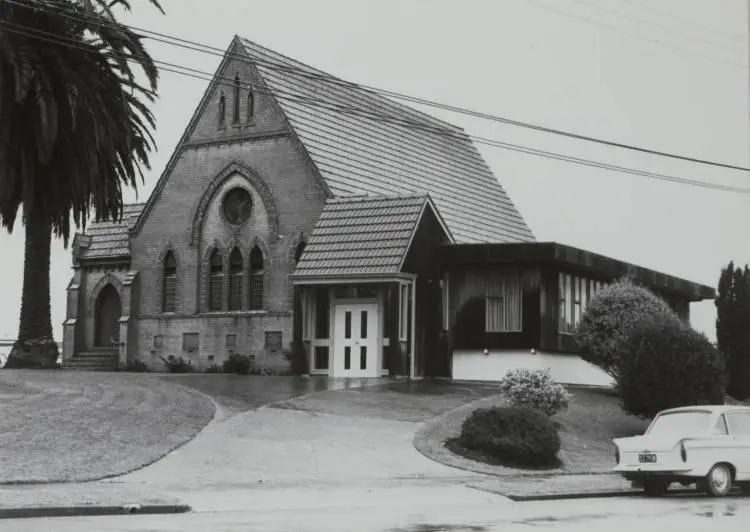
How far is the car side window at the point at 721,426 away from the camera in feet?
74.3

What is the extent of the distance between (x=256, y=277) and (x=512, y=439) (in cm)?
1909

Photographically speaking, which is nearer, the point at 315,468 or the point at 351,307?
the point at 315,468

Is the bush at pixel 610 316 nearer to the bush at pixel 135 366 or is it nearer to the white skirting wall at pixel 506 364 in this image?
the white skirting wall at pixel 506 364

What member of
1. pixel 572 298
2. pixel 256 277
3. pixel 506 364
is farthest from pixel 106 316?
pixel 572 298

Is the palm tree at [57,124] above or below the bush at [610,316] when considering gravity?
above

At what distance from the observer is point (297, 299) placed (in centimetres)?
4056

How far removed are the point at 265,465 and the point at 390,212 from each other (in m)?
16.9

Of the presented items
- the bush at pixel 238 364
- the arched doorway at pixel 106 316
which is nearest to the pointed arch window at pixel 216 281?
the bush at pixel 238 364

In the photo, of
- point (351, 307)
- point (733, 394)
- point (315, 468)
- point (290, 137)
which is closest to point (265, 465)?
point (315, 468)

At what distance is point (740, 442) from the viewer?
2231 centimetres

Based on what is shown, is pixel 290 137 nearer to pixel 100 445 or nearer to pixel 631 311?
pixel 631 311

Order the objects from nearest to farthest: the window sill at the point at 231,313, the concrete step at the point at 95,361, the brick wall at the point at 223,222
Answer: the brick wall at the point at 223,222
the window sill at the point at 231,313
the concrete step at the point at 95,361

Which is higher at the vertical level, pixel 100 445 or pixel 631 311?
pixel 631 311

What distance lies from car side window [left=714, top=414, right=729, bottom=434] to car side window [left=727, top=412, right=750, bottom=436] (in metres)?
0.14
